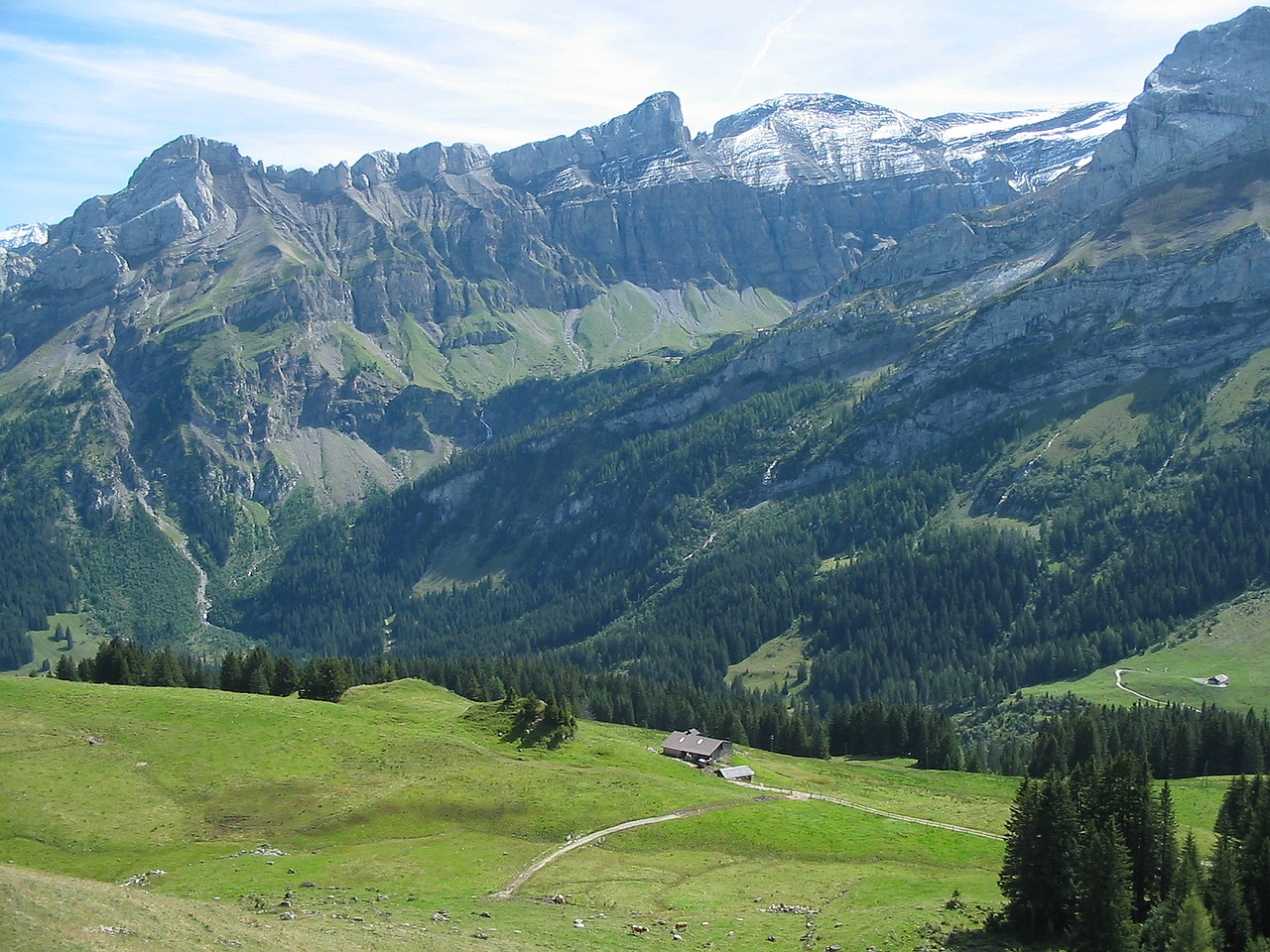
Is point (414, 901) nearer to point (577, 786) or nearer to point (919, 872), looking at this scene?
Result: point (577, 786)

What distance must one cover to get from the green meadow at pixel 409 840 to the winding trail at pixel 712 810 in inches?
27.6

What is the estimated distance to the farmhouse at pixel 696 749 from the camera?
131 metres

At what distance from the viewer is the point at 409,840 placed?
86.5 meters

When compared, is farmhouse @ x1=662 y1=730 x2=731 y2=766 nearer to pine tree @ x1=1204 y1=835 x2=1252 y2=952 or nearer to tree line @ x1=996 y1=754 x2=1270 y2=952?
tree line @ x1=996 y1=754 x2=1270 y2=952

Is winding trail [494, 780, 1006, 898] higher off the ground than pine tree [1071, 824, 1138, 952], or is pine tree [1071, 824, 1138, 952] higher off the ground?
pine tree [1071, 824, 1138, 952]

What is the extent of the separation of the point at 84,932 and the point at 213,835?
3873 centimetres

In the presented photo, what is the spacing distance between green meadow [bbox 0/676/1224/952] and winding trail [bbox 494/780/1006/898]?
0.70 m

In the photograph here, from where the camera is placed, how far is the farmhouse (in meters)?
131

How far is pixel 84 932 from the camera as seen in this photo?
46156 mm

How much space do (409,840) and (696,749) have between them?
5290 cm

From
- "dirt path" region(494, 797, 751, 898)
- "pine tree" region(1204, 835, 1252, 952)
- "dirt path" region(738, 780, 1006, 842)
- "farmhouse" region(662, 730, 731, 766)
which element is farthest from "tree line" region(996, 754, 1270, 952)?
"farmhouse" region(662, 730, 731, 766)

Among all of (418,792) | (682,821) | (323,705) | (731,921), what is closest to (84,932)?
(731,921)

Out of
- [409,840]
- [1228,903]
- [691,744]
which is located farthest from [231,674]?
[1228,903]

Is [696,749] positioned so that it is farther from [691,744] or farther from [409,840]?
[409,840]
